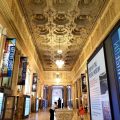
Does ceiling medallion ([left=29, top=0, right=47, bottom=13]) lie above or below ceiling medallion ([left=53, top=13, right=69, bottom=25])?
above

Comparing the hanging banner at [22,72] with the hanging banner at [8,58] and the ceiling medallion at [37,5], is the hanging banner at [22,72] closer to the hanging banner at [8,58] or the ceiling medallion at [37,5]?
the hanging banner at [8,58]

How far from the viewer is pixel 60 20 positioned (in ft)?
34.6

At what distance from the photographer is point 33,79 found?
48.8ft

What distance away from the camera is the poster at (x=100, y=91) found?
3.36 feet

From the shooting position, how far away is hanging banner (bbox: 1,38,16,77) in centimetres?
646

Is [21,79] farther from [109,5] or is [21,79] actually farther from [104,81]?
[104,81]

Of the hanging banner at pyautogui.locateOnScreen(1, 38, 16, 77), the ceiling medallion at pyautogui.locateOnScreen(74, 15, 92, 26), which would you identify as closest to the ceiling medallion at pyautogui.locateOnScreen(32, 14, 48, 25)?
the ceiling medallion at pyautogui.locateOnScreen(74, 15, 92, 26)

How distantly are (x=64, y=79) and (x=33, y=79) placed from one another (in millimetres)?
A: 11854

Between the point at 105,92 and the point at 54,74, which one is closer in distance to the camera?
the point at 105,92

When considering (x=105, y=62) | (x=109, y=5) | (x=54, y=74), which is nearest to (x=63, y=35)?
(x=109, y=5)

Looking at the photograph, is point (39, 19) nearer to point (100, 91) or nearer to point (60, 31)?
point (60, 31)

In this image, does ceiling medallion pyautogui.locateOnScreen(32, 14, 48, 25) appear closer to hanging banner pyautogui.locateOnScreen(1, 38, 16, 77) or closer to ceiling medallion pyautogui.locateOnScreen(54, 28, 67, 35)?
ceiling medallion pyautogui.locateOnScreen(54, 28, 67, 35)

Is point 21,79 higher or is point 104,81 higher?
point 21,79

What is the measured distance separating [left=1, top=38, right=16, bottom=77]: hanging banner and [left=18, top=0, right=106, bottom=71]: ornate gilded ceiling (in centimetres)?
296
